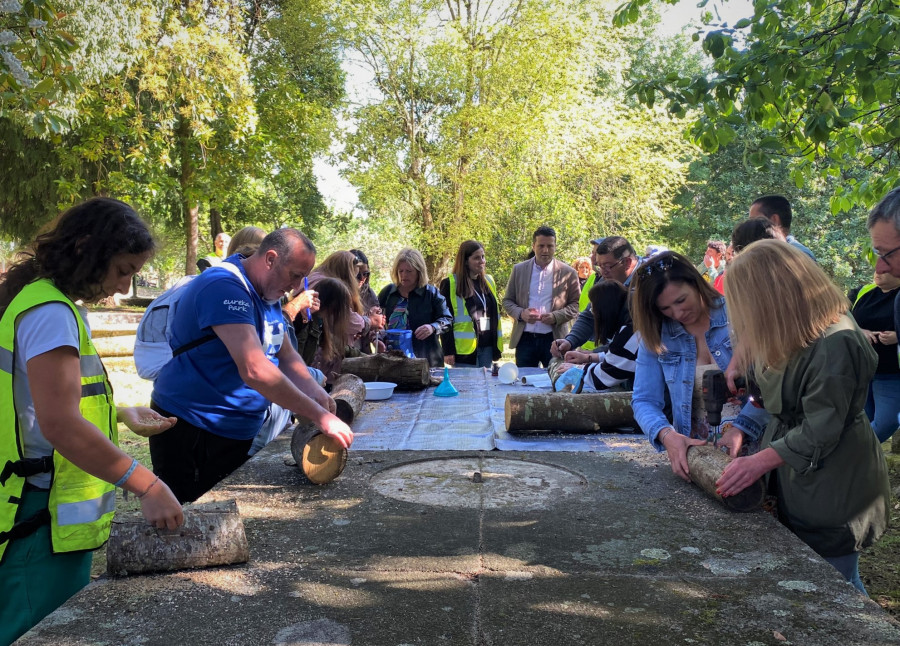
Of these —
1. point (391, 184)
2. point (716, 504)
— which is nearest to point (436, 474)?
point (716, 504)

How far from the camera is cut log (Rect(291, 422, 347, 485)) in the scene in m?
3.01

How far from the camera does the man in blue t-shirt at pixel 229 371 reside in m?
2.81

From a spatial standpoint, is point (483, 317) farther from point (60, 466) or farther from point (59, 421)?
point (59, 421)

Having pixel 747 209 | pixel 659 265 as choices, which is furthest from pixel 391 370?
pixel 747 209

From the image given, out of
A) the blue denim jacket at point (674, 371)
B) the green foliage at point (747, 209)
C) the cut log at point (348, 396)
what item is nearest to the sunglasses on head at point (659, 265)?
the blue denim jacket at point (674, 371)

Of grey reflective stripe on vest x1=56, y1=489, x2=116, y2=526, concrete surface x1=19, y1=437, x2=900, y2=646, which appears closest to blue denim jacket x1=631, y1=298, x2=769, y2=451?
concrete surface x1=19, y1=437, x2=900, y2=646

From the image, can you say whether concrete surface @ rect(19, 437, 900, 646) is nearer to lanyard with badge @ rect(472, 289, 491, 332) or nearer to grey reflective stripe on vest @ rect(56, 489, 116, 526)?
grey reflective stripe on vest @ rect(56, 489, 116, 526)

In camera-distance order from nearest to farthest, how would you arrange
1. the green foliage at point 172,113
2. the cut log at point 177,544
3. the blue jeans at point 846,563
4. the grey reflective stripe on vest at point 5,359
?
the grey reflective stripe on vest at point 5,359, the cut log at point 177,544, the blue jeans at point 846,563, the green foliage at point 172,113

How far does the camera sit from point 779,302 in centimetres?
230

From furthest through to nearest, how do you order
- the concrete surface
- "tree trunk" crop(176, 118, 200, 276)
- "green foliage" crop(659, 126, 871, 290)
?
"green foliage" crop(659, 126, 871, 290), "tree trunk" crop(176, 118, 200, 276), the concrete surface

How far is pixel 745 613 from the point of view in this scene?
190 centimetres

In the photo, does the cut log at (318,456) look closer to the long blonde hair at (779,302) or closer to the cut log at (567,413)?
the cut log at (567,413)

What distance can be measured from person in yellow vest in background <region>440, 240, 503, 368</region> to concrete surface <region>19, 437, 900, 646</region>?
4201 millimetres

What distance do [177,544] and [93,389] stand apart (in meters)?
0.51
